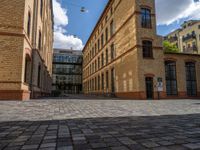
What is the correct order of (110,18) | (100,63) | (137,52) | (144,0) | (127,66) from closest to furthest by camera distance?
(137,52) < (144,0) < (127,66) < (110,18) < (100,63)

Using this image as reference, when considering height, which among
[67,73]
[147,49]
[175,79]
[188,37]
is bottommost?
[175,79]

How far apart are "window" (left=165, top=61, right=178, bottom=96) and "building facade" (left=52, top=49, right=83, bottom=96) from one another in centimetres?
4045

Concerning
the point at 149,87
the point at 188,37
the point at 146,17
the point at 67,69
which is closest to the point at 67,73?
the point at 67,69

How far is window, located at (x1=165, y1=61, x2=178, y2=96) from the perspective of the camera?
64.9ft

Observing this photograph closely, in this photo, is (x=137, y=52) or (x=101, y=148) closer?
(x=101, y=148)

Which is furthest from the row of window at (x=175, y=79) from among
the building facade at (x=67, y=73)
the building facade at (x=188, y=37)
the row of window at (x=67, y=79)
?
the row of window at (x=67, y=79)

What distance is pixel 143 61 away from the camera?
1750 centimetres

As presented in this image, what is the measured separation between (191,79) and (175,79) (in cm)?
285

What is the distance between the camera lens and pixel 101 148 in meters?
2.38

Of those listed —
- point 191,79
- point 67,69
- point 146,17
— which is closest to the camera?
point 146,17

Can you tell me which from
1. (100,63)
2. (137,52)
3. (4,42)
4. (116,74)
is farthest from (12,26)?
(100,63)

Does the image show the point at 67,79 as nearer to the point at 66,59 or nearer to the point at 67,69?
the point at 67,69

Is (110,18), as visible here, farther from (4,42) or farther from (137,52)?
(4,42)

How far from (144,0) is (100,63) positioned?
649 inches
